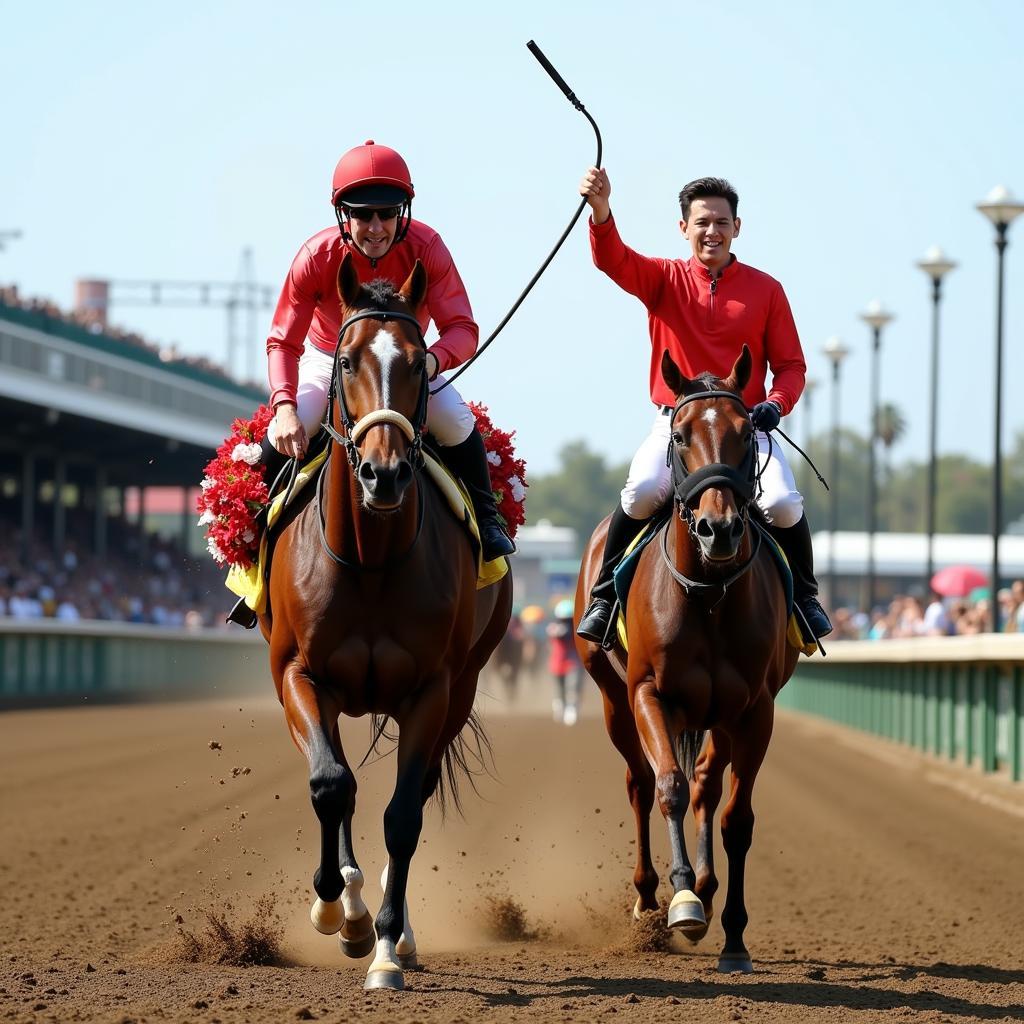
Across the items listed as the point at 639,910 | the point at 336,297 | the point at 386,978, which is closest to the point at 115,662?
the point at 639,910

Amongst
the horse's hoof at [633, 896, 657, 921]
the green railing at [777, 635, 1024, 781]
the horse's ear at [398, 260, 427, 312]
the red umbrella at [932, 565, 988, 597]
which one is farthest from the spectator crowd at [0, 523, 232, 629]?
the horse's ear at [398, 260, 427, 312]

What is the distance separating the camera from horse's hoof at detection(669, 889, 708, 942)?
22.4 feet

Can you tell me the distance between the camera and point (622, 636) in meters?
8.37

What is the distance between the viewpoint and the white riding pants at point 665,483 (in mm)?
8102

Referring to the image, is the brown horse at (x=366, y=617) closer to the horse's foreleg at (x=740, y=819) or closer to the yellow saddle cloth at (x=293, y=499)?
the yellow saddle cloth at (x=293, y=499)

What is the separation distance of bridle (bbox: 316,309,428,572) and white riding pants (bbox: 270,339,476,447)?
0.25 meters

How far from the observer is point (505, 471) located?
8820 millimetres

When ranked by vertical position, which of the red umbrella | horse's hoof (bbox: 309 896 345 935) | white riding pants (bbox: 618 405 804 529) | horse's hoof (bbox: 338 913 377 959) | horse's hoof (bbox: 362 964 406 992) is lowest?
horse's hoof (bbox: 362 964 406 992)

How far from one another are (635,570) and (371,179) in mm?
1970

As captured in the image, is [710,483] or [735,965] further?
[735,965]

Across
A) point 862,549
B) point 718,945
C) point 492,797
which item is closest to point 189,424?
point 862,549

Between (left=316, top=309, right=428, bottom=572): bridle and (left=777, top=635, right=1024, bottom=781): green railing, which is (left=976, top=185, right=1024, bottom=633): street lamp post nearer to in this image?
(left=777, top=635, right=1024, bottom=781): green railing

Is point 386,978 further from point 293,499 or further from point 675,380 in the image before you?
point 675,380

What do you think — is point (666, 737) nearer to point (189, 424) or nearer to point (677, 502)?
point (677, 502)
